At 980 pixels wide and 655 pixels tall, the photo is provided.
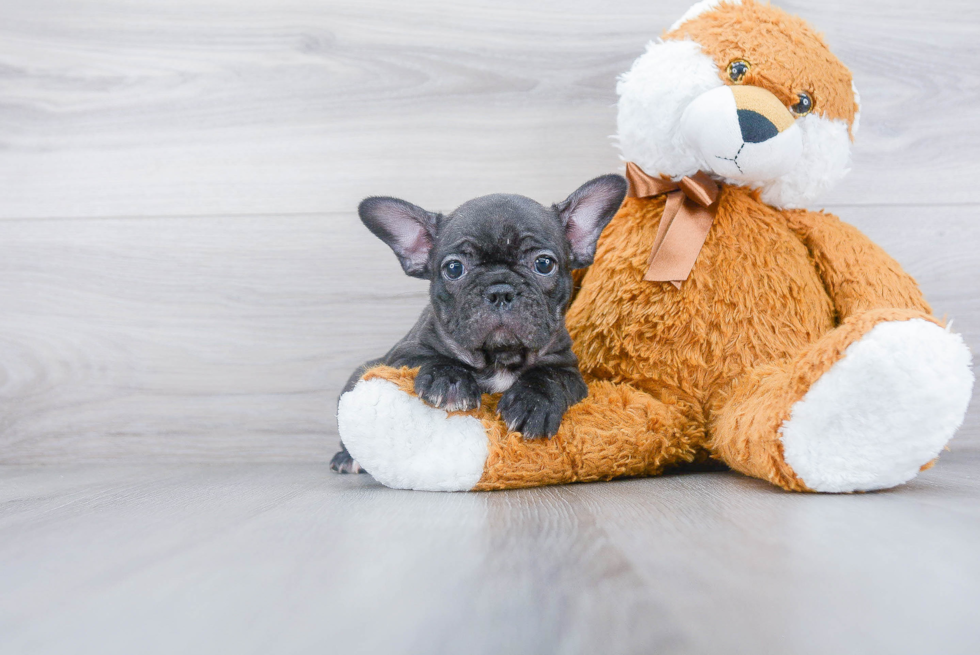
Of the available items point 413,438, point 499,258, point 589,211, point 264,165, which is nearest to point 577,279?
point 589,211

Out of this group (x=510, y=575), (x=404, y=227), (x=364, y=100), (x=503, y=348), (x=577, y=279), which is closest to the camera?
(x=510, y=575)

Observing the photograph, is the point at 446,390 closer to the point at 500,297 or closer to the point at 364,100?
the point at 500,297

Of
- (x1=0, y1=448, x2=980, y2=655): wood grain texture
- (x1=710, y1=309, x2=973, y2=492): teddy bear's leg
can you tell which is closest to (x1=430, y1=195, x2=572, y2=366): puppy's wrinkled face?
(x1=0, y1=448, x2=980, y2=655): wood grain texture

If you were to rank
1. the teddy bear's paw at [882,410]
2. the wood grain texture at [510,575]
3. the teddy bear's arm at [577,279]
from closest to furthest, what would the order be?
the wood grain texture at [510,575] → the teddy bear's paw at [882,410] → the teddy bear's arm at [577,279]

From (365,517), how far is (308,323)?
78cm

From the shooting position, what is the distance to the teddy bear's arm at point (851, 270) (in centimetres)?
109

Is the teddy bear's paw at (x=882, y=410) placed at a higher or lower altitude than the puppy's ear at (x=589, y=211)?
lower

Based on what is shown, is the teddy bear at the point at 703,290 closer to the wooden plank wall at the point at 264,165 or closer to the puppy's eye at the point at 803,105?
the puppy's eye at the point at 803,105

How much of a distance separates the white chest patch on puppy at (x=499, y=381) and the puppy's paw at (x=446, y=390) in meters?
0.12

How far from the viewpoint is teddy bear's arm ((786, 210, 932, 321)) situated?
43.1 inches

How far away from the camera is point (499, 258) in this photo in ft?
3.42

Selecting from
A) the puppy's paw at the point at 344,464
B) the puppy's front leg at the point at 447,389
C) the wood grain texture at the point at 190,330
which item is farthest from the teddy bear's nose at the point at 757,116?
the puppy's paw at the point at 344,464

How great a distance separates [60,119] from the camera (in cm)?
151

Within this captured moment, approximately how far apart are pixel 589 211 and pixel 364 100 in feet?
2.12
